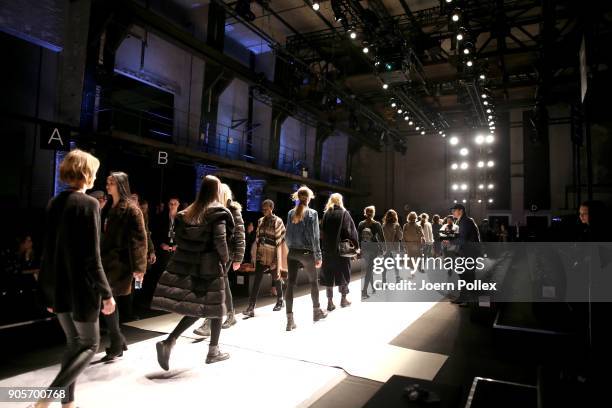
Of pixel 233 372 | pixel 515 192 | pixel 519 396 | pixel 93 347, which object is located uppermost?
pixel 515 192

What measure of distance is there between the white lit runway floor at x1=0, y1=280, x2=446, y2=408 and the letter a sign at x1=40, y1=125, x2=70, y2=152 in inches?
178

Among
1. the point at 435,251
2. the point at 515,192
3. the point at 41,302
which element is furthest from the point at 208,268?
the point at 515,192

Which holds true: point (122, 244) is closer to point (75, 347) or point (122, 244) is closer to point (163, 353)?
point (163, 353)

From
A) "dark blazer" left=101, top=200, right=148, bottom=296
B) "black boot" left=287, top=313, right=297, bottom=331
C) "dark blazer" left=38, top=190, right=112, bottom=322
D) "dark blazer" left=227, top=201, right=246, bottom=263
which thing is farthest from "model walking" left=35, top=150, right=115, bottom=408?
"black boot" left=287, top=313, right=297, bottom=331

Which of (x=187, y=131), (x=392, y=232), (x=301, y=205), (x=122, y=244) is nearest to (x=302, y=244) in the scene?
(x=301, y=205)

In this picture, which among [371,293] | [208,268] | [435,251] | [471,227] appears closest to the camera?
[208,268]

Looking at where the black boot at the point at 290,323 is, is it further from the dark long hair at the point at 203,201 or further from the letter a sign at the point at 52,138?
the letter a sign at the point at 52,138

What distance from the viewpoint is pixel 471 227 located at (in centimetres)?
570

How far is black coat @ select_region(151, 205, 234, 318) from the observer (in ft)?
9.27

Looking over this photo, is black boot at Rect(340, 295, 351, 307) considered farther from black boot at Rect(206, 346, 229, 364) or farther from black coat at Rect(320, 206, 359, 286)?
black boot at Rect(206, 346, 229, 364)

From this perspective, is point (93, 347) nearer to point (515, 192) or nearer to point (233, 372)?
point (233, 372)

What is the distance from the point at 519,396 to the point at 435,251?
8.92 m

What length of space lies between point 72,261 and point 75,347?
0.47 metres

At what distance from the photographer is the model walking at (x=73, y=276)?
1.99 m
